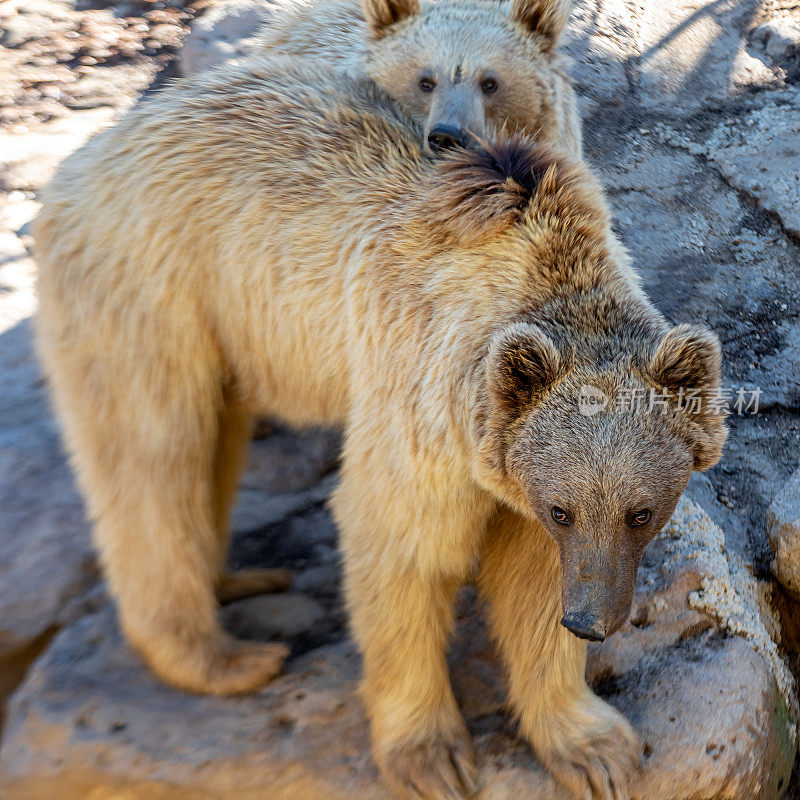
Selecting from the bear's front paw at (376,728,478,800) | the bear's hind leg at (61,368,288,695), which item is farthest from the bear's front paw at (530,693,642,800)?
the bear's hind leg at (61,368,288,695)

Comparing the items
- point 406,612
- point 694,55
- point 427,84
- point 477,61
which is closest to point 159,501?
point 406,612

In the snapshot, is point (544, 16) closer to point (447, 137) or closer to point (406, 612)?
point (447, 137)

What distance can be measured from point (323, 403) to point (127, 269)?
0.99 m

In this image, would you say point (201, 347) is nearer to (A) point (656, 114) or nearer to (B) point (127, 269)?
(B) point (127, 269)

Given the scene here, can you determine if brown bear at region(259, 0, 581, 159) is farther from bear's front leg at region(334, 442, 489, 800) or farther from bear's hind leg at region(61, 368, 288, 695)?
bear's front leg at region(334, 442, 489, 800)

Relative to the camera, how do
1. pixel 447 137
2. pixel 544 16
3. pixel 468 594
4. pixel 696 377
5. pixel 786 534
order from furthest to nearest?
pixel 544 16 < pixel 468 594 < pixel 786 534 < pixel 447 137 < pixel 696 377

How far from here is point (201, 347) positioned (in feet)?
12.7

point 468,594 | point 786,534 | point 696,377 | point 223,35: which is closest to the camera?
point 696,377

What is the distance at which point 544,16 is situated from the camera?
4984mm

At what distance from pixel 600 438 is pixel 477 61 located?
9.29 feet

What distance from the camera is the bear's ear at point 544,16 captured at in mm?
4941

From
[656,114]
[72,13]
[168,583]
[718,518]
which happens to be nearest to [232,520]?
[168,583]

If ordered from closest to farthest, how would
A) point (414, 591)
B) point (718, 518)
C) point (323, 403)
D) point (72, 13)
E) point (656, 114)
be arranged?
point (414, 591) → point (323, 403) → point (718, 518) → point (656, 114) → point (72, 13)

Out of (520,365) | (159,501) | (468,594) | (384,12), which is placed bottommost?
(468,594)
